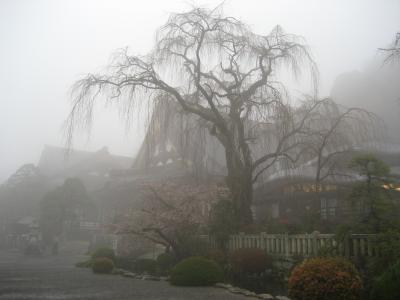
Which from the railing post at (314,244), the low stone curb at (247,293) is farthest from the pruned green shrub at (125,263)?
the railing post at (314,244)

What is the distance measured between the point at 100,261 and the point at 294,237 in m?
8.52

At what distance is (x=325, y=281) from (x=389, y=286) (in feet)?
4.45

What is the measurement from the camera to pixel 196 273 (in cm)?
1088

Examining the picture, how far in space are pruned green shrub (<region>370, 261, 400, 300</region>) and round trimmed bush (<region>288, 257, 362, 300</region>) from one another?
796 mm

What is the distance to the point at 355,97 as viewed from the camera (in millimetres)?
32594

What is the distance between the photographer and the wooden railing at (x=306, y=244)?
9.43 m

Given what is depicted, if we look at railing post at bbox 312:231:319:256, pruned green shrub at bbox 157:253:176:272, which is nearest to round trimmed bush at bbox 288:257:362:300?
railing post at bbox 312:231:319:256

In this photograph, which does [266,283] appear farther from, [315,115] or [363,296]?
[315,115]

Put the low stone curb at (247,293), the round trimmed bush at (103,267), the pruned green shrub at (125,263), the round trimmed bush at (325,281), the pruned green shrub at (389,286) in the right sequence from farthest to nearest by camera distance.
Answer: the pruned green shrub at (125,263) → the round trimmed bush at (103,267) → the low stone curb at (247,293) → the round trimmed bush at (325,281) → the pruned green shrub at (389,286)

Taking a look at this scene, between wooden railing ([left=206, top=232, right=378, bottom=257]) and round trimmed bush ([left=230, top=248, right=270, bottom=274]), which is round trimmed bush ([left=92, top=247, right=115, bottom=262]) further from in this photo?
round trimmed bush ([left=230, top=248, right=270, bottom=274])

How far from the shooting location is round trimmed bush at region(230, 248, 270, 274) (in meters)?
12.1

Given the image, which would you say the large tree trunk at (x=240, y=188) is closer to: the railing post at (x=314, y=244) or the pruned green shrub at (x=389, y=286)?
the railing post at (x=314, y=244)

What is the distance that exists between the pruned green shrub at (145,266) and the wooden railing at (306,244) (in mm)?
2926

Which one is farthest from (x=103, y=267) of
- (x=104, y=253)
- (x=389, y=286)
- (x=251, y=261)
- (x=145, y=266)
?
(x=389, y=286)
